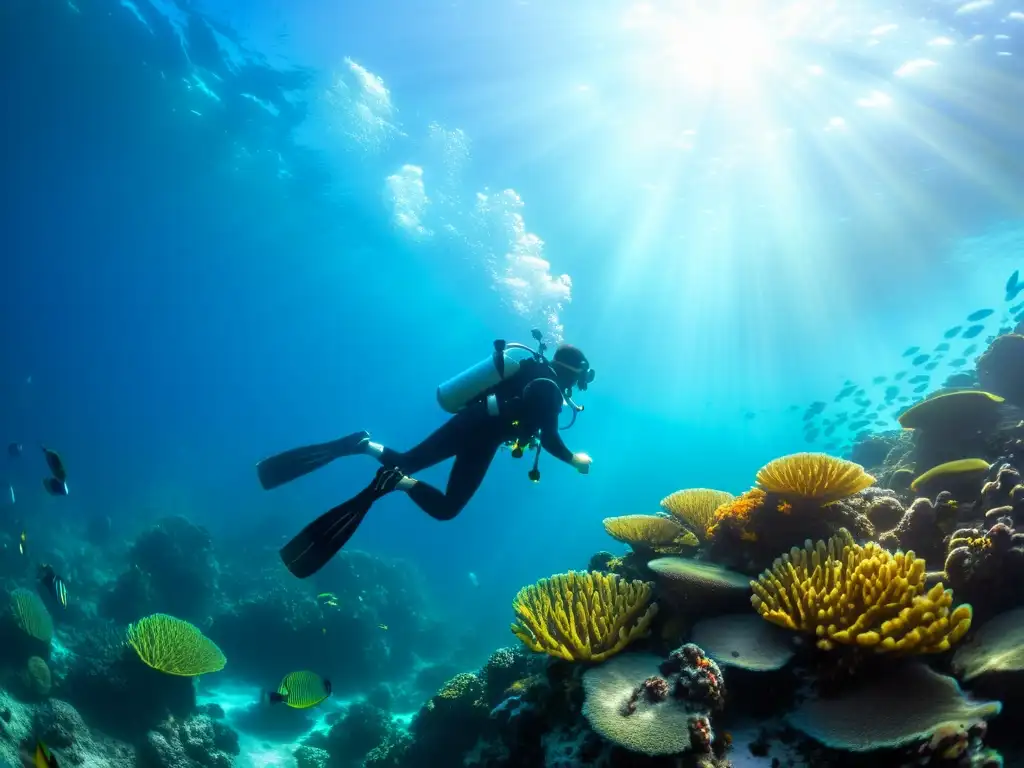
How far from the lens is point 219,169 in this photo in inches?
1355

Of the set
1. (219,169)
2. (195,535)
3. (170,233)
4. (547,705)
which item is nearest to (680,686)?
(547,705)

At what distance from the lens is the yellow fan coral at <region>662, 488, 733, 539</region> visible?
225 inches

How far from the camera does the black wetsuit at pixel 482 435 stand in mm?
6113

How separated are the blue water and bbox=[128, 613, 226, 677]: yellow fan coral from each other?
17819 mm

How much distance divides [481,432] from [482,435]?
45 millimetres

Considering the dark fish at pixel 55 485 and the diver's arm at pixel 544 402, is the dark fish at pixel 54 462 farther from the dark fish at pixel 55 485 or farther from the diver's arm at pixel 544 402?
the diver's arm at pixel 544 402

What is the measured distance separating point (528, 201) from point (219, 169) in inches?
851

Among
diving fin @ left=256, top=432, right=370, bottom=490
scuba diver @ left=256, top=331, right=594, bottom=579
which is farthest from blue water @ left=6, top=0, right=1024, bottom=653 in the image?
diving fin @ left=256, top=432, right=370, bottom=490

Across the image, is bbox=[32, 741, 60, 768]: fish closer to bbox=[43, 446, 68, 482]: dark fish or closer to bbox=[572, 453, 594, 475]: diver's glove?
bbox=[572, 453, 594, 475]: diver's glove

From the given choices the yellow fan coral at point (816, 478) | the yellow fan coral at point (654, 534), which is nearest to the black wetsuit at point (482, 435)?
the yellow fan coral at point (654, 534)

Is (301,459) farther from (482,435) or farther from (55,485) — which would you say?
(55,485)

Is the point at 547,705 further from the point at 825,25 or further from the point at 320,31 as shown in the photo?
the point at 320,31

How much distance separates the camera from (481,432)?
20.9 feet

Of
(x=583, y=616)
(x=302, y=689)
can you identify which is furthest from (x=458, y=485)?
(x=302, y=689)
